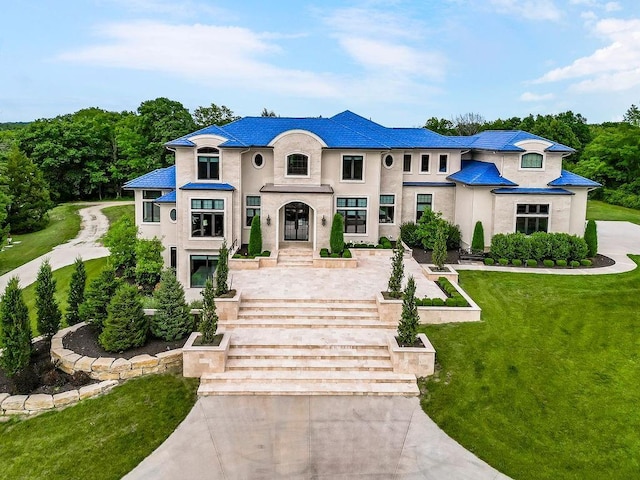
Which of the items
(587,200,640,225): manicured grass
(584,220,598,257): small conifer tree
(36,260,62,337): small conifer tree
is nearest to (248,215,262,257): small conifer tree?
(36,260,62,337): small conifer tree

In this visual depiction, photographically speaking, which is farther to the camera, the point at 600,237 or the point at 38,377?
the point at 600,237

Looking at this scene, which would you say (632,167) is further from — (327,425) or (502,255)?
(327,425)

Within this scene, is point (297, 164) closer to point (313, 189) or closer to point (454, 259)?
point (313, 189)

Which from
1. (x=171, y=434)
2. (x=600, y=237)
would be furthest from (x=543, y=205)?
(x=171, y=434)

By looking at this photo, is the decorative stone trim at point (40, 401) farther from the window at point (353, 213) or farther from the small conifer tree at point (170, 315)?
the window at point (353, 213)

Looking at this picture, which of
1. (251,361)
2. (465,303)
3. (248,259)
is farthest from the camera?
(248,259)

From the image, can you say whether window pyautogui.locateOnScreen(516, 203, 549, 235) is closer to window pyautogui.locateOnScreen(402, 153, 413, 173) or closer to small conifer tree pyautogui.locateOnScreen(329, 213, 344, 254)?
window pyautogui.locateOnScreen(402, 153, 413, 173)

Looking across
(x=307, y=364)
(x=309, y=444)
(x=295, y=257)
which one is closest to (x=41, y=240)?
(x=295, y=257)

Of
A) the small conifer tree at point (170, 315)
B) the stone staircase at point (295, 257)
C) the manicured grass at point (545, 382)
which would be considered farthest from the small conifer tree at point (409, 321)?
the stone staircase at point (295, 257)
